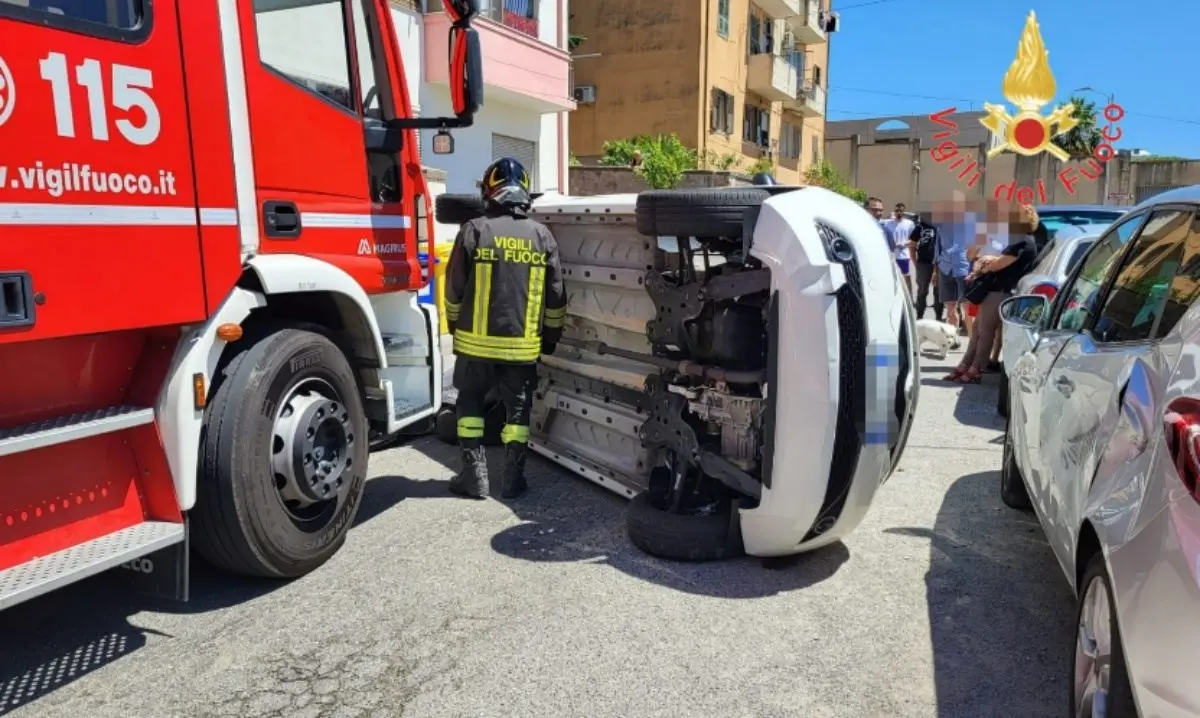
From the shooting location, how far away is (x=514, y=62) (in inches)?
704

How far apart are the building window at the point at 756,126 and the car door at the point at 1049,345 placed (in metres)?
31.1

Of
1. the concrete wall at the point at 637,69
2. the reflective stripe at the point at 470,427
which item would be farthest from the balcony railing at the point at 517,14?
the reflective stripe at the point at 470,427

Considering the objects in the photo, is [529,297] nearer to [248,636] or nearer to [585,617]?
[585,617]

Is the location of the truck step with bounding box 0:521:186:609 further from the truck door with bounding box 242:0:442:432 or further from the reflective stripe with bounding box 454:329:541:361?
the reflective stripe with bounding box 454:329:541:361

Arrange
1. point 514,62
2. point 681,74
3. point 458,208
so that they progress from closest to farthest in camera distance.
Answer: point 458,208
point 514,62
point 681,74

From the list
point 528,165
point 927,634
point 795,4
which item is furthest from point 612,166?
point 927,634

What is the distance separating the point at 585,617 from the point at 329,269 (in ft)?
6.23

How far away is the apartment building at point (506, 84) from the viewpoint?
15.5 meters

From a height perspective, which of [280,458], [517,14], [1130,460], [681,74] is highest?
[681,74]

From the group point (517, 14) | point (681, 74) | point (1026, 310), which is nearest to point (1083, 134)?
point (681, 74)

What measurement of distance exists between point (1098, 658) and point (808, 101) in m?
39.0

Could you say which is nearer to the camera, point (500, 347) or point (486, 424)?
point (500, 347)

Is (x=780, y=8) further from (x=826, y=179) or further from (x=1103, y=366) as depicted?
(x=1103, y=366)

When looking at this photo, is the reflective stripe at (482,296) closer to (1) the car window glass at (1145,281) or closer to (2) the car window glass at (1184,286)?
(1) the car window glass at (1145,281)
